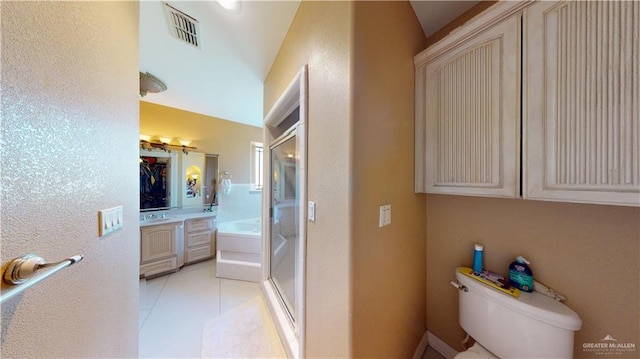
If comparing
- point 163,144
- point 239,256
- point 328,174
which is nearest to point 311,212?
point 328,174

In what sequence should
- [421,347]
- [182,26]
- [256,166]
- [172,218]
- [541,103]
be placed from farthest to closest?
[256,166] < [172,218] < [182,26] < [421,347] < [541,103]

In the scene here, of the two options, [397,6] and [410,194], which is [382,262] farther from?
[397,6]

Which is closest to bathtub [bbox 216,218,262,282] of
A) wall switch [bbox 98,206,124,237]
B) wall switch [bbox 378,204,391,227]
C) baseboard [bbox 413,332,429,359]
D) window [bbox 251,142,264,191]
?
window [bbox 251,142,264,191]

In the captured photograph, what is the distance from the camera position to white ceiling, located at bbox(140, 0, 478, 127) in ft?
4.43

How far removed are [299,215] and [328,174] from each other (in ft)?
1.79

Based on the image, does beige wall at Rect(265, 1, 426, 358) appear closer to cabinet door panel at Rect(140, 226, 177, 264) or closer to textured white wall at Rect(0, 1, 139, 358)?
textured white wall at Rect(0, 1, 139, 358)

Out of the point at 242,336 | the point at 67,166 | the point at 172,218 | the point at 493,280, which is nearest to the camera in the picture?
the point at 67,166

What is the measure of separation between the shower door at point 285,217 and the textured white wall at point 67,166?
1030 millimetres

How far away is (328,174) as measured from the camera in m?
1.01

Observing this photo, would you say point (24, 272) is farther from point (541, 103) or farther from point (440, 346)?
point (440, 346)

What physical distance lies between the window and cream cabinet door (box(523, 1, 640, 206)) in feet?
12.4

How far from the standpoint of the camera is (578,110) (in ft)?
2.44

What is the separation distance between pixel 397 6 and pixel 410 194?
1.10 meters

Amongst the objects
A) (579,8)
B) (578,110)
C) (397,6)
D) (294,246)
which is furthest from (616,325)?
(397,6)
